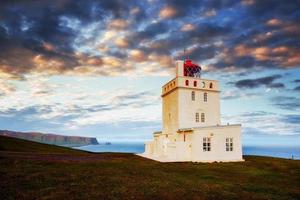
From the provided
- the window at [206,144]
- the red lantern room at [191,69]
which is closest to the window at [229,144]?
the window at [206,144]

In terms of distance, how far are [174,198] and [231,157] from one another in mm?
23791

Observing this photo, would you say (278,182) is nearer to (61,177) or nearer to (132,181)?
(132,181)

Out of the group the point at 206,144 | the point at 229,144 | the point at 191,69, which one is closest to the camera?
the point at 206,144

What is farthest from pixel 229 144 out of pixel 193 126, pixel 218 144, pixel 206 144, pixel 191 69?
pixel 191 69

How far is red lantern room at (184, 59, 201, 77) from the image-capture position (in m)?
42.6

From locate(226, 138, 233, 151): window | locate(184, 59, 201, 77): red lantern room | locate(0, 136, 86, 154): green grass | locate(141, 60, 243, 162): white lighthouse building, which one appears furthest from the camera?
locate(0, 136, 86, 154): green grass

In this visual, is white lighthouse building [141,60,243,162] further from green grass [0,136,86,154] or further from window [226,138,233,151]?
green grass [0,136,86,154]

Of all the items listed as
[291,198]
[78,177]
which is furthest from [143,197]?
[291,198]

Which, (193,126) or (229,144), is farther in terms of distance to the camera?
(193,126)

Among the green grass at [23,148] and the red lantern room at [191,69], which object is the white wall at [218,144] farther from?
the green grass at [23,148]

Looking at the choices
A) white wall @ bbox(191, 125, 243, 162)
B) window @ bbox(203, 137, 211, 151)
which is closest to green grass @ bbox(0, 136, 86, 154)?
white wall @ bbox(191, 125, 243, 162)

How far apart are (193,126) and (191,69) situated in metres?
9.33

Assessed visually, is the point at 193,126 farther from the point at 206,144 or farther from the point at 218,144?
the point at 218,144

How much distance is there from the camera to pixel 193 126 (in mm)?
39531
